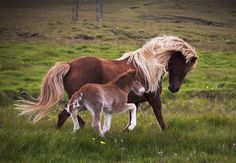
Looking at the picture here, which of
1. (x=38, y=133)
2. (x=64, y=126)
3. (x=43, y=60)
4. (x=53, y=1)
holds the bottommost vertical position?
(x=53, y=1)

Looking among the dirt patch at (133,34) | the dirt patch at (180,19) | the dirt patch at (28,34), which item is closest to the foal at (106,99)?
the dirt patch at (28,34)

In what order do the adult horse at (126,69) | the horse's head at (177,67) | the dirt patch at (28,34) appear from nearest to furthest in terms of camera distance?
the adult horse at (126,69), the horse's head at (177,67), the dirt patch at (28,34)

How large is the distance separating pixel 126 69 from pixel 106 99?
173cm

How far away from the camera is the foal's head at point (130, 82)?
9.34 m

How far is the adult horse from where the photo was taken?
30.9 ft

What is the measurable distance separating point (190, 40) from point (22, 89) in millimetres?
31903

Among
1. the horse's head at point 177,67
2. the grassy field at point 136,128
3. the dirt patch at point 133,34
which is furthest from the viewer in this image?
the dirt patch at point 133,34

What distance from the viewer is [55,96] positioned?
9.38 metres

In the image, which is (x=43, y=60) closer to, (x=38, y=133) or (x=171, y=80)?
(x=171, y=80)

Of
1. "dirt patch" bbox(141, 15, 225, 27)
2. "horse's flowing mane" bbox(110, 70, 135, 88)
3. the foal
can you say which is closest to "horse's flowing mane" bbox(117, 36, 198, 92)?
the foal

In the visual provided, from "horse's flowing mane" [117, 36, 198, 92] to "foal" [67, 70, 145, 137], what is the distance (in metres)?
0.59

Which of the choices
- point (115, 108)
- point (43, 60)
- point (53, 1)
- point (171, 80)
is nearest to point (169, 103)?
point (171, 80)

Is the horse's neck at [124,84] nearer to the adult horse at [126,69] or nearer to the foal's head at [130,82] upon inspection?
the foal's head at [130,82]

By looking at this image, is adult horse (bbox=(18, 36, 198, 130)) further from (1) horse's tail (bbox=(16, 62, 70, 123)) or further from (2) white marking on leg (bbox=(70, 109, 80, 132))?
(2) white marking on leg (bbox=(70, 109, 80, 132))
